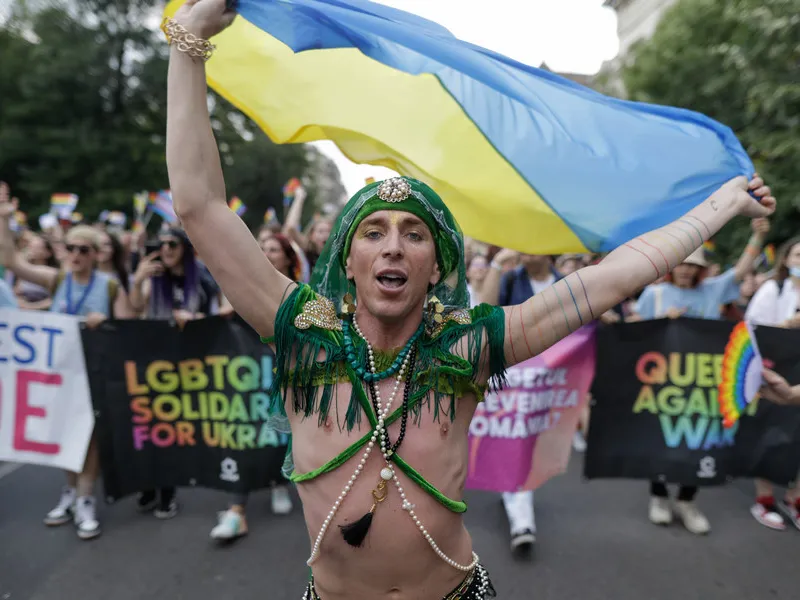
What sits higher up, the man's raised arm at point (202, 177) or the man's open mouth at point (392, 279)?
the man's raised arm at point (202, 177)

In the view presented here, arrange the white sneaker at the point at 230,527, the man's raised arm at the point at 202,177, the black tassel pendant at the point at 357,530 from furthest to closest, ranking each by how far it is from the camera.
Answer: the white sneaker at the point at 230,527 → the black tassel pendant at the point at 357,530 → the man's raised arm at the point at 202,177

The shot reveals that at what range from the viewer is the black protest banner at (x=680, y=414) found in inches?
155

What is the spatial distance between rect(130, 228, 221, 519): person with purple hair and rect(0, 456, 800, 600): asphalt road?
5.6 inches

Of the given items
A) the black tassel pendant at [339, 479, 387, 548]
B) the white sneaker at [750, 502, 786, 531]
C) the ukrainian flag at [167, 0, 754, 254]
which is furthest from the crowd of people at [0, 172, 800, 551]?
the black tassel pendant at [339, 479, 387, 548]

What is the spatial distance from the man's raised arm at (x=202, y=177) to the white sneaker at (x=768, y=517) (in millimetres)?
4235

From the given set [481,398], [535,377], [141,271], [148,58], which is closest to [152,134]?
[148,58]

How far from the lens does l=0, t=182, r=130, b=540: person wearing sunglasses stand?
12.6 ft

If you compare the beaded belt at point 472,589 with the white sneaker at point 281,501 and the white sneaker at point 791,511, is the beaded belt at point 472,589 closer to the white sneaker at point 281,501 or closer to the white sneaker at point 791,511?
the white sneaker at point 281,501

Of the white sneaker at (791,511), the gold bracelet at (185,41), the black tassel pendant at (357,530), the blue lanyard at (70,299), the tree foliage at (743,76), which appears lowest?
the white sneaker at (791,511)

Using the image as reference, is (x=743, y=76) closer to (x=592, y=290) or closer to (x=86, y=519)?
(x=592, y=290)

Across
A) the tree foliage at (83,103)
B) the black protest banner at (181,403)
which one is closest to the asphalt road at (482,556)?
the black protest banner at (181,403)

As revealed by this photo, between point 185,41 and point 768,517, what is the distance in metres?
4.68

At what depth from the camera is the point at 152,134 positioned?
79.2ft

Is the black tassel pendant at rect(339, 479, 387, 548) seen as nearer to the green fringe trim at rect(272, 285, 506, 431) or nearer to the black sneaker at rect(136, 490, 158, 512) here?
the green fringe trim at rect(272, 285, 506, 431)
